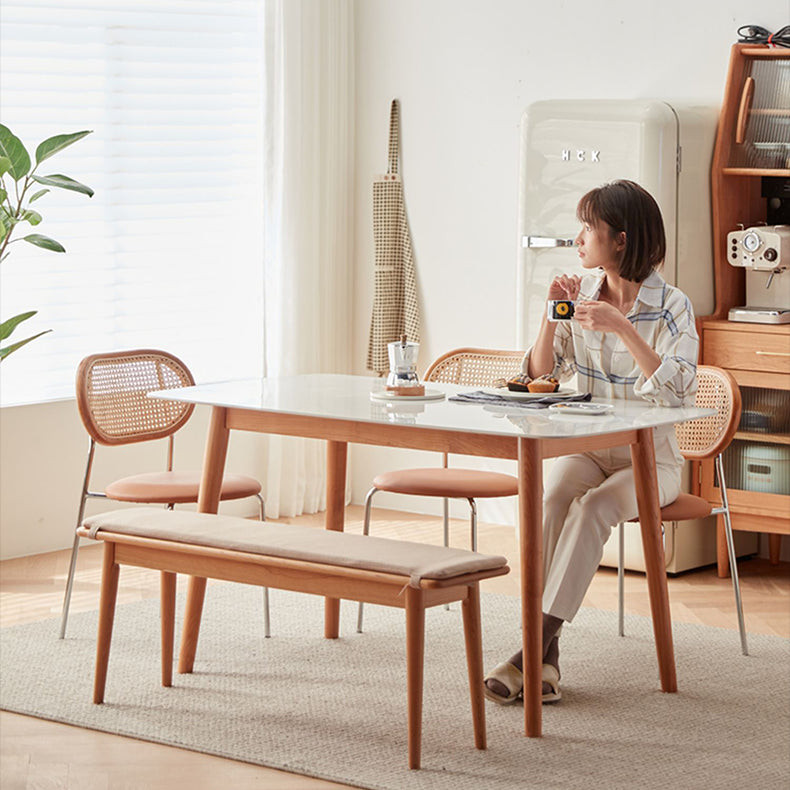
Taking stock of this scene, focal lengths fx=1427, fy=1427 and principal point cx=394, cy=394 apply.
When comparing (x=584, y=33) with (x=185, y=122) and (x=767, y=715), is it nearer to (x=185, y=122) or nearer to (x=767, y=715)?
(x=185, y=122)

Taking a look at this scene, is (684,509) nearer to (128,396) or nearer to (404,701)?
(404,701)

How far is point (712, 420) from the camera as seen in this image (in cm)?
379

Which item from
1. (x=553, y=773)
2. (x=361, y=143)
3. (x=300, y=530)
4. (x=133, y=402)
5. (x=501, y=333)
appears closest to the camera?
(x=553, y=773)

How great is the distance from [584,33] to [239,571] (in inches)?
114

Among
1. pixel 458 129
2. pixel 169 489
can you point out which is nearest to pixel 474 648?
pixel 169 489

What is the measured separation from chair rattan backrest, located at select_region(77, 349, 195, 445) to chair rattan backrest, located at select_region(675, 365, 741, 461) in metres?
1.42

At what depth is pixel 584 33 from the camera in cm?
520

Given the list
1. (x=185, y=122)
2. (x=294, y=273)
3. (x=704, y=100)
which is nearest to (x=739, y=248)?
(x=704, y=100)

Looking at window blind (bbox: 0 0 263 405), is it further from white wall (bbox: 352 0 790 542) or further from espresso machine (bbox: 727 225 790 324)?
espresso machine (bbox: 727 225 790 324)

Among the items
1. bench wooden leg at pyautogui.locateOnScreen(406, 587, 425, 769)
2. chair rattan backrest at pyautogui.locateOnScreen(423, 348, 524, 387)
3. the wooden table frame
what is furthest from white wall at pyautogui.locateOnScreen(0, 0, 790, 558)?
bench wooden leg at pyautogui.locateOnScreen(406, 587, 425, 769)

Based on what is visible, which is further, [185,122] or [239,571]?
[185,122]

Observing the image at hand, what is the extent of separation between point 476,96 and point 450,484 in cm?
220

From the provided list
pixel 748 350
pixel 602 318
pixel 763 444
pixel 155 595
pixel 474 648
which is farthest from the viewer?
pixel 763 444

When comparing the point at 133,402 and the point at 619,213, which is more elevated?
the point at 619,213
